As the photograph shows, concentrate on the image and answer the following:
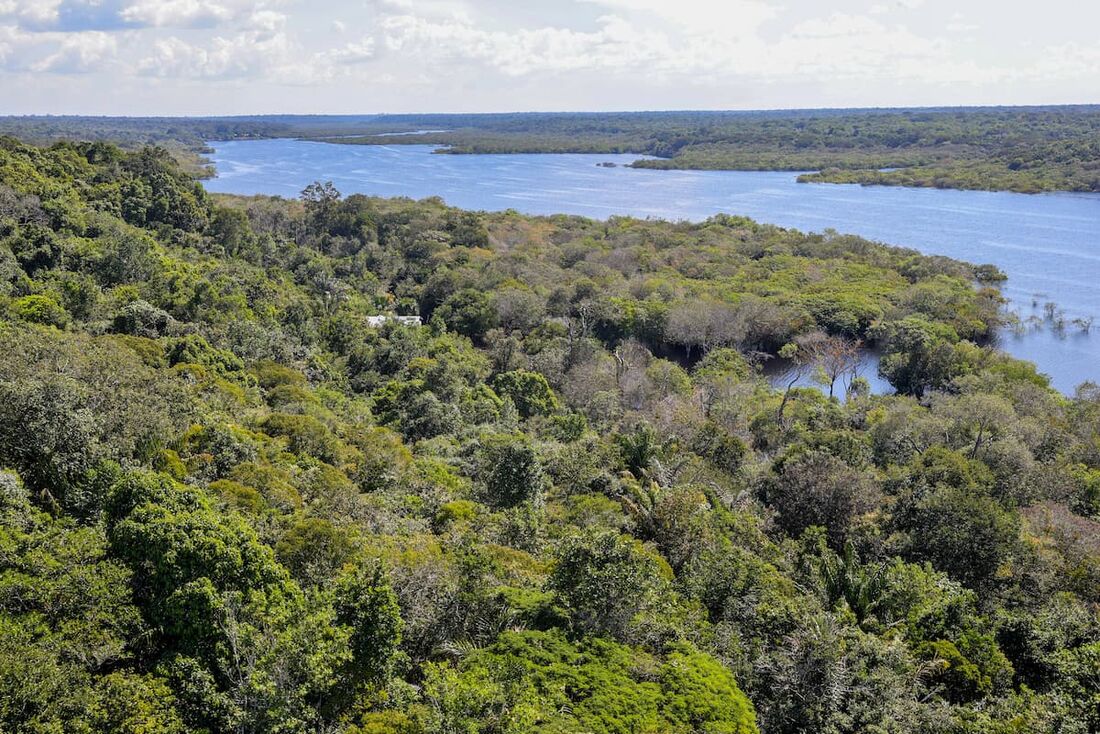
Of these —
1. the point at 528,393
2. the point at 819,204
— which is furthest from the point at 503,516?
the point at 819,204

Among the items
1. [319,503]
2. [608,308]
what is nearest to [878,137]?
[608,308]

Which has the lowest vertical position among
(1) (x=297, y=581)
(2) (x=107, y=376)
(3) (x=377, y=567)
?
(1) (x=297, y=581)

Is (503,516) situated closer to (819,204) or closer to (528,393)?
(528,393)

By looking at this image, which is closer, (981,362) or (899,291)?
(981,362)

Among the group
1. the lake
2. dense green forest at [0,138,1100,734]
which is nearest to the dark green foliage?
dense green forest at [0,138,1100,734]

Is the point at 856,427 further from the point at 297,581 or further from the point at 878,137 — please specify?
the point at 878,137
